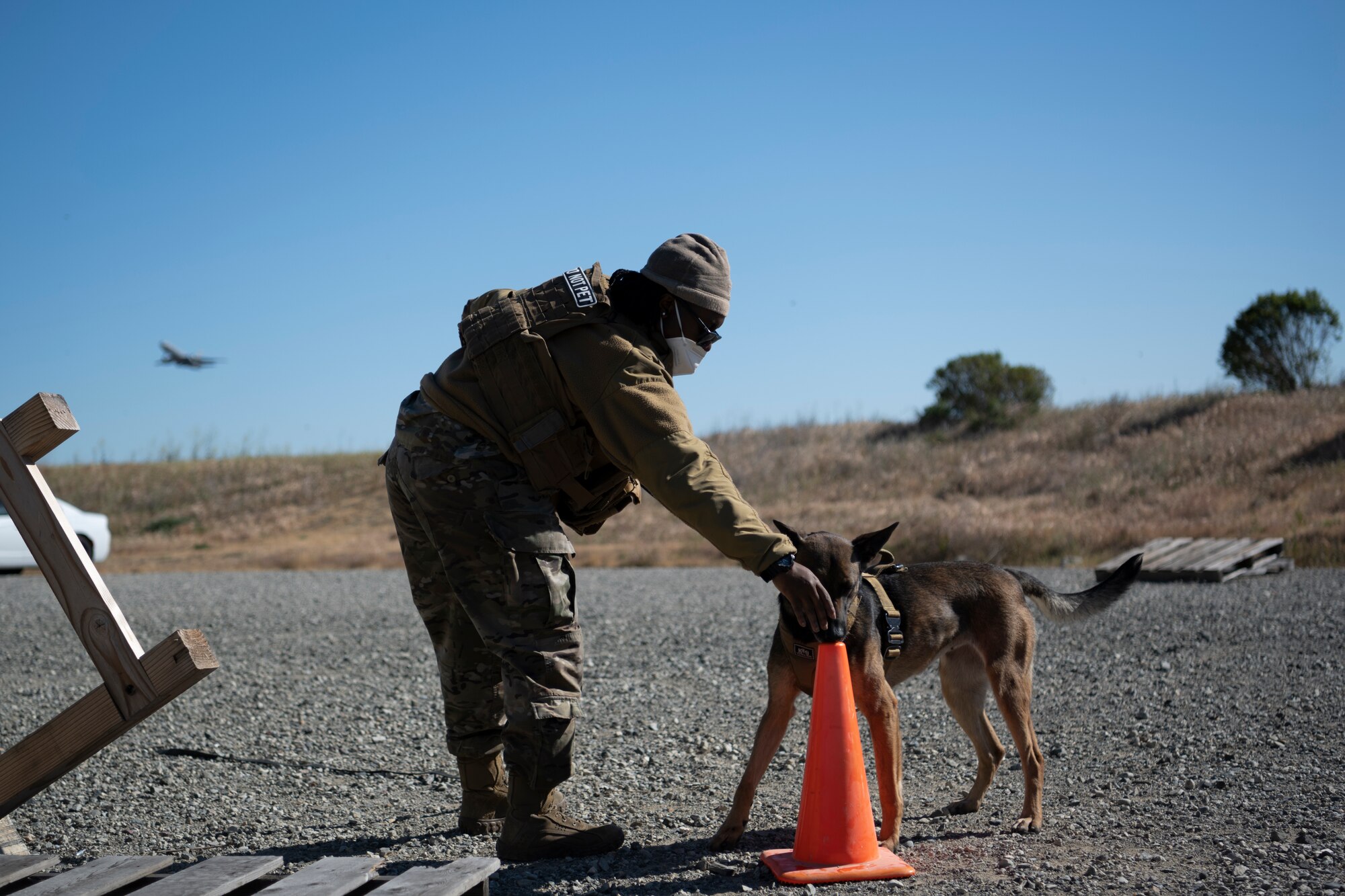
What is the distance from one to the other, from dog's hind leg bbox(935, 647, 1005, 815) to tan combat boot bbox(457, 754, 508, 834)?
6.92 ft

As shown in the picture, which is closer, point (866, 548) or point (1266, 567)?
point (866, 548)

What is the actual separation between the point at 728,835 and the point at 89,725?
2308 mm

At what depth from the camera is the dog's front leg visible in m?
4.03

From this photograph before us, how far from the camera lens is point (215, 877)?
3396 mm

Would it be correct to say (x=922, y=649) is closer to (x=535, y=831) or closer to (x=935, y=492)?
(x=535, y=831)

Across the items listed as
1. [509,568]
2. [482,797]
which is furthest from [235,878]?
[509,568]

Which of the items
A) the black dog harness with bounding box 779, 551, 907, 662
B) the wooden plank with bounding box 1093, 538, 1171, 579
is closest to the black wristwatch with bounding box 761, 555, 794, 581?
the black dog harness with bounding box 779, 551, 907, 662

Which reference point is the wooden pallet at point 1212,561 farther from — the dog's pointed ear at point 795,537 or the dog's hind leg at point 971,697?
the dog's pointed ear at point 795,537

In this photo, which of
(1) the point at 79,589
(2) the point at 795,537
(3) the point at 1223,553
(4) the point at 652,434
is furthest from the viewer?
(3) the point at 1223,553

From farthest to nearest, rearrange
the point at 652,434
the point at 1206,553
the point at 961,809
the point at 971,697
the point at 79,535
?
Answer: the point at 79,535 < the point at 1206,553 < the point at 971,697 < the point at 961,809 < the point at 652,434

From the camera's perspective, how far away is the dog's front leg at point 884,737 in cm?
403

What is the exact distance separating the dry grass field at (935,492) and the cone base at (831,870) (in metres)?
12.6

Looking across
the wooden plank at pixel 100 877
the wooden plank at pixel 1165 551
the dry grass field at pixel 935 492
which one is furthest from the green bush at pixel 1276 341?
the wooden plank at pixel 100 877

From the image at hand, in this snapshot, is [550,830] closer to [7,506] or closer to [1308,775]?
[7,506]
